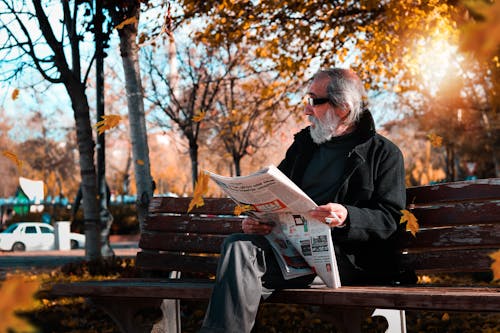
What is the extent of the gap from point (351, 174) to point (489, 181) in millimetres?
670

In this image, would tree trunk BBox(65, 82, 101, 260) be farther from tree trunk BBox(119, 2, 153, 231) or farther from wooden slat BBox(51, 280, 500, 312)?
wooden slat BBox(51, 280, 500, 312)

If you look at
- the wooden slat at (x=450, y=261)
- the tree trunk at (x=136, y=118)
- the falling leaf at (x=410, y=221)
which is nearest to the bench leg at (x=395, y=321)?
the wooden slat at (x=450, y=261)

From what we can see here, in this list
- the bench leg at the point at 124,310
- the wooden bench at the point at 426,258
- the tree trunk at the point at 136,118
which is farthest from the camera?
the tree trunk at the point at 136,118

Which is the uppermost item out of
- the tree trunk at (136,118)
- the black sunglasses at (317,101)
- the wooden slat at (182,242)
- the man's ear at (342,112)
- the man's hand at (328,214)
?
the tree trunk at (136,118)

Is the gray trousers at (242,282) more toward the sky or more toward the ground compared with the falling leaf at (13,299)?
more toward the ground

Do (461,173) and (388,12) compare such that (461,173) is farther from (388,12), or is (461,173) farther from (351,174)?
(351,174)

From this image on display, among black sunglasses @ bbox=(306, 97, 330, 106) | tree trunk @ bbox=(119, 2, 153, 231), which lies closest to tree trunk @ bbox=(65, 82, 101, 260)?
tree trunk @ bbox=(119, 2, 153, 231)

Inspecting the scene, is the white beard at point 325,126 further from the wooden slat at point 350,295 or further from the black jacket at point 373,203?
the wooden slat at point 350,295

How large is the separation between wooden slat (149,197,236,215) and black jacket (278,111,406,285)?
100 centimetres

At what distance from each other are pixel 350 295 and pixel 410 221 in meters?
0.75

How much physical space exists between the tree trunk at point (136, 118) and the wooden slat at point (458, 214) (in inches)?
172

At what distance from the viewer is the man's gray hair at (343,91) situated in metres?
3.53

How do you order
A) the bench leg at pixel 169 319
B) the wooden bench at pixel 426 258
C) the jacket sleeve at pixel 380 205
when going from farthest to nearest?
the bench leg at pixel 169 319, the jacket sleeve at pixel 380 205, the wooden bench at pixel 426 258

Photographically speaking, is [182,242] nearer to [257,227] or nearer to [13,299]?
[257,227]
